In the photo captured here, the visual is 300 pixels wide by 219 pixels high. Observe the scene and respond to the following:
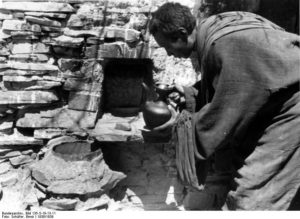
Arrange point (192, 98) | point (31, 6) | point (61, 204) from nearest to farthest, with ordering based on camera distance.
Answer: point (192, 98) → point (61, 204) → point (31, 6)

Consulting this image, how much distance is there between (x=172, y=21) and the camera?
258 centimetres

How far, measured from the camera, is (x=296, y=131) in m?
2.41

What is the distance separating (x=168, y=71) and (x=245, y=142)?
1331mm

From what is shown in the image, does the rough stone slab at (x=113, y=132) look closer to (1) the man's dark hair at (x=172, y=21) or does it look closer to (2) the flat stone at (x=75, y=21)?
(2) the flat stone at (x=75, y=21)

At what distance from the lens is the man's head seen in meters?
2.59

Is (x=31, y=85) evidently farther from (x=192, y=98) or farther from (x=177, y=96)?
(x=192, y=98)

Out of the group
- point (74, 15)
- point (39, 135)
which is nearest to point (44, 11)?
point (74, 15)

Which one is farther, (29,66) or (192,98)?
(29,66)

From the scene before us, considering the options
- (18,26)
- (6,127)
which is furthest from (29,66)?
(6,127)

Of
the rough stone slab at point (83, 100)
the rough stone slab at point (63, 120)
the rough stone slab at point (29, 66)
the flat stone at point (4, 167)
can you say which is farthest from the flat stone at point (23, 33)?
the flat stone at point (4, 167)

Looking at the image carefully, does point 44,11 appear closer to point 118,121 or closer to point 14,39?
point 14,39

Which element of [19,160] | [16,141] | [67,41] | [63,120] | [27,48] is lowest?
[19,160]

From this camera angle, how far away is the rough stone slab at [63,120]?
366cm

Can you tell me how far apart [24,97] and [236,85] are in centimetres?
205
